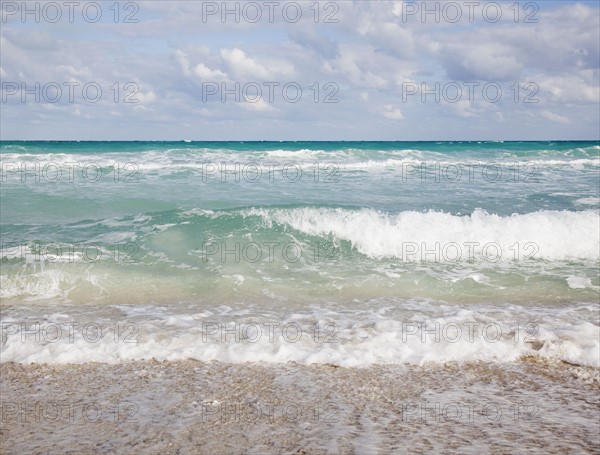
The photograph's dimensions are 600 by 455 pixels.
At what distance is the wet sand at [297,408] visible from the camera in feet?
11.2

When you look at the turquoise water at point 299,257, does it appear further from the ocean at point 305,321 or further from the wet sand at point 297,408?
the wet sand at point 297,408

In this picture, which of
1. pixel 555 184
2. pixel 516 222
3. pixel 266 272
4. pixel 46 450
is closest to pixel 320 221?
pixel 266 272

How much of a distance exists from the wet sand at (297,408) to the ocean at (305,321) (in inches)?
0.8

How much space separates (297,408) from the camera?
3.96 m

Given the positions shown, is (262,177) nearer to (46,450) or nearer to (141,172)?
(141,172)

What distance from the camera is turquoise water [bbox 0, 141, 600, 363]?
6742 mm

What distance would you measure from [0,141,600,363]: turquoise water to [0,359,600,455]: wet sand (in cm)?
51

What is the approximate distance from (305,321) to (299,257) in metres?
3.33

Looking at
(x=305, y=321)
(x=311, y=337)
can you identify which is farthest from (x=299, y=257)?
(x=311, y=337)

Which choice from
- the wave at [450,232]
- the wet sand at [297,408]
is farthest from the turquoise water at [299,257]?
the wet sand at [297,408]

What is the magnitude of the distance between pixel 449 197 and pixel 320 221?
6229mm

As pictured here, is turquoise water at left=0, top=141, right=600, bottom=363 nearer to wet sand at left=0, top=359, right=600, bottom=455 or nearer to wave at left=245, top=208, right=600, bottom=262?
wave at left=245, top=208, right=600, bottom=262

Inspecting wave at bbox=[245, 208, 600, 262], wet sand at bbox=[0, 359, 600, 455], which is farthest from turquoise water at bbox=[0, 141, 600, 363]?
wet sand at bbox=[0, 359, 600, 455]

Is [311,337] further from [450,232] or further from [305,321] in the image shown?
[450,232]
